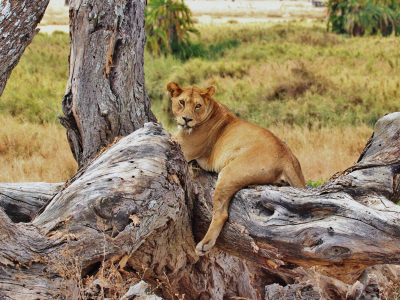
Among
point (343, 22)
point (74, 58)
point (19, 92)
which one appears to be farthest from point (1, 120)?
point (343, 22)

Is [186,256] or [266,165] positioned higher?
[266,165]

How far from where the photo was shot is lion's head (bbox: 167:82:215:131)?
15.0 ft

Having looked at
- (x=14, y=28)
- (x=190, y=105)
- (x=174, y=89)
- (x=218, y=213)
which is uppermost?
(x=14, y=28)

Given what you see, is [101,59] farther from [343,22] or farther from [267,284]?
[343,22]

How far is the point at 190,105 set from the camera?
4.61 meters

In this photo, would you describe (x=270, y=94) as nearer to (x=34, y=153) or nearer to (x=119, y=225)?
(x=34, y=153)

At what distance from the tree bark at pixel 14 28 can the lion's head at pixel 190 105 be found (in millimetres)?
1753

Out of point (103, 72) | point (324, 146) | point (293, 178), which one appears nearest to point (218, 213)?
point (293, 178)

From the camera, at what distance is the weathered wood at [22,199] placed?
13.8 feet

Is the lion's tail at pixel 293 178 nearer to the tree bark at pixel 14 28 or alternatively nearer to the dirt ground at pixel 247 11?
the tree bark at pixel 14 28

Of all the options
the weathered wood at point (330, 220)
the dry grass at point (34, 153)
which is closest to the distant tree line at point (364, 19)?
the dry grass at point (34, 153)

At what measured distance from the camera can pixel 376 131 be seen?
3.95m

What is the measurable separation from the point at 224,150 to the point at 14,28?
2.10 metres

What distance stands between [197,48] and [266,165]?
54.6ft
